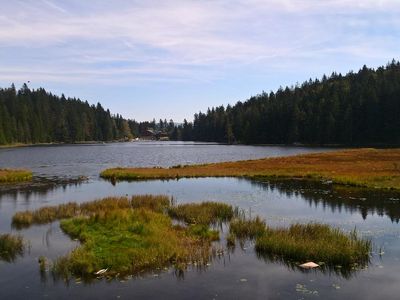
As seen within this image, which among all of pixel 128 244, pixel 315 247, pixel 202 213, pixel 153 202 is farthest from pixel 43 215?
pixel 315 247

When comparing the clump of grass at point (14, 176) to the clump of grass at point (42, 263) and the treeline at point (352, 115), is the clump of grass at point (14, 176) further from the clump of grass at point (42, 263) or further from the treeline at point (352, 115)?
the treeline at point (352, 115)

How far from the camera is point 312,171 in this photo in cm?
6356

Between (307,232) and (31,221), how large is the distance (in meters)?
18.3

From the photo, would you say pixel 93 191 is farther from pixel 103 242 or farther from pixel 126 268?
pixel 126 268

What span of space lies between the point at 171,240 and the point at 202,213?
825cm

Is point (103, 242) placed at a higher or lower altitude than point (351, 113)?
lower

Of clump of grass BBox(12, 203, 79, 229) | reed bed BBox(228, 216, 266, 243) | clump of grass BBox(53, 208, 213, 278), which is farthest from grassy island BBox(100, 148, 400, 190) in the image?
clump of grass BBox(53, 208, 213, 278)

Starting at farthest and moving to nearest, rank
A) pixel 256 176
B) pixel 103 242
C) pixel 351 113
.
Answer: pixel 351 113
pixel 256 176
pixel 103 242

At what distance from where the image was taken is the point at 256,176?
63.1 meters

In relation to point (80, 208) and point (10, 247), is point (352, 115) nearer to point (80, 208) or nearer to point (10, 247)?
point (80, 208)

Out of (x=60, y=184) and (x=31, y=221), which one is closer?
(x=31, y=221)

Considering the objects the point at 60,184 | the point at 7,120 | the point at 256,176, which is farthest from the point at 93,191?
the point at 7,120

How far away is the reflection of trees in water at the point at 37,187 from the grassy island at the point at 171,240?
49.1 feet

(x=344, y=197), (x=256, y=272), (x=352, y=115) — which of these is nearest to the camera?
(x=256, y=272)
